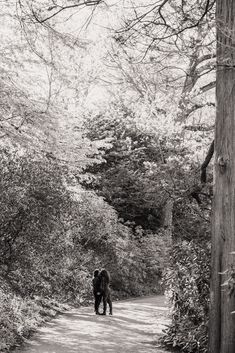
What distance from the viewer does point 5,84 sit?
10.0m

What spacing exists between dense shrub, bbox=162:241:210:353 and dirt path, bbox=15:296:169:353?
24.4 inches

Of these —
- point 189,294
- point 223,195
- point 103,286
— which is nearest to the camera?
point 223,195

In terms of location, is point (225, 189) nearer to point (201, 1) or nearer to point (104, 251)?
point (201, 1)

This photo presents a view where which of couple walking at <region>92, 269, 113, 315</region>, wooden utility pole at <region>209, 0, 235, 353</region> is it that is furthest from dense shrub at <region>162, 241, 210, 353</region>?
couple walking at <region>92, 269, 113, 315</region>

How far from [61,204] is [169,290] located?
3063 millimetres

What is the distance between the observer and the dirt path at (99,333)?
33.1 feet

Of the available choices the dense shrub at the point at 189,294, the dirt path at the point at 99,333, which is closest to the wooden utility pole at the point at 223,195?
the dense shrub at the point at 189,294

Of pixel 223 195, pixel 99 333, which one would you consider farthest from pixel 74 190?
pixel 223 195

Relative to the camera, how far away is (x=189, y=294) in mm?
10141

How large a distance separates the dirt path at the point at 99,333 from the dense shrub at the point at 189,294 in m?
0.62

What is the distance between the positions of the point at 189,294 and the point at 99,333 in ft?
9.24

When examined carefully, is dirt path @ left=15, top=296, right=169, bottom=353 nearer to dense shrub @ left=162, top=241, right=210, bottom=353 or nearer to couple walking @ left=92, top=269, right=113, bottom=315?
couple walking @ left=92, top=269, right=113, bottom=315

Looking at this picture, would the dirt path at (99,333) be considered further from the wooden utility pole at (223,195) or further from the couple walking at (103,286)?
the wooden utility pole at (223,195)

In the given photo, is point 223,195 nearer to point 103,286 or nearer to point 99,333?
point 99,333
